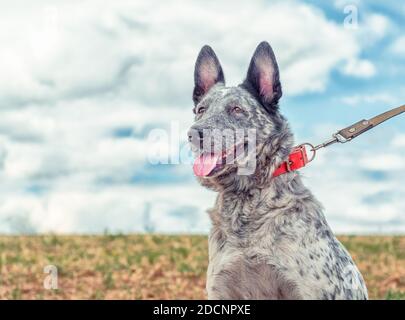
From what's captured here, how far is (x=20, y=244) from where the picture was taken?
52.5 ft

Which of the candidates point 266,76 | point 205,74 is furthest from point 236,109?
point 205,74

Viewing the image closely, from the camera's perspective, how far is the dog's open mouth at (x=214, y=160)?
6.01 meters

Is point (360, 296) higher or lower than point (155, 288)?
lower

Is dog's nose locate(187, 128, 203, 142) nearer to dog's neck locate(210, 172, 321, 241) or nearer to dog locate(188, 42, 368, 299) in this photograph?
dog locate(188, 42, 368, 299)

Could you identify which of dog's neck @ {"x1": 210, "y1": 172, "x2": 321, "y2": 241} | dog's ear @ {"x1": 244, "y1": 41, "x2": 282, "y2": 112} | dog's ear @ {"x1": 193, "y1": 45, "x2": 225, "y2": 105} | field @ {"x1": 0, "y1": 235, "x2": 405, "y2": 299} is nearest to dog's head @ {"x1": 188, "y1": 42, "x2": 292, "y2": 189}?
dog's ear @ {"x1": 244, "y1": 41, "x2": 282, "y2": 112}

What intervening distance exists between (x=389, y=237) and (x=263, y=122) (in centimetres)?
1268

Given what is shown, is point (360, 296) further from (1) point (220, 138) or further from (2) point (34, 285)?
(2) point (34, 285)

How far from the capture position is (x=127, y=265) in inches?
533

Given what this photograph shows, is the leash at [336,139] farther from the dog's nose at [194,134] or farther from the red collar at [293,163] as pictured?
the dog's nose at [194,134]

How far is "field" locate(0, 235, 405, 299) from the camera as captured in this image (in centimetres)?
1159

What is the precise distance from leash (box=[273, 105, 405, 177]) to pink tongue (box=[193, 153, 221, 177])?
531 millimetres

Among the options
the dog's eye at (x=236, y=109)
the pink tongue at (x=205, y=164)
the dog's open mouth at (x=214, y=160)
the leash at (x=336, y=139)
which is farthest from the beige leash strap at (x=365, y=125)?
the pink tongue at (x=205, y=164)

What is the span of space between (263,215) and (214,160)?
2.02ft
